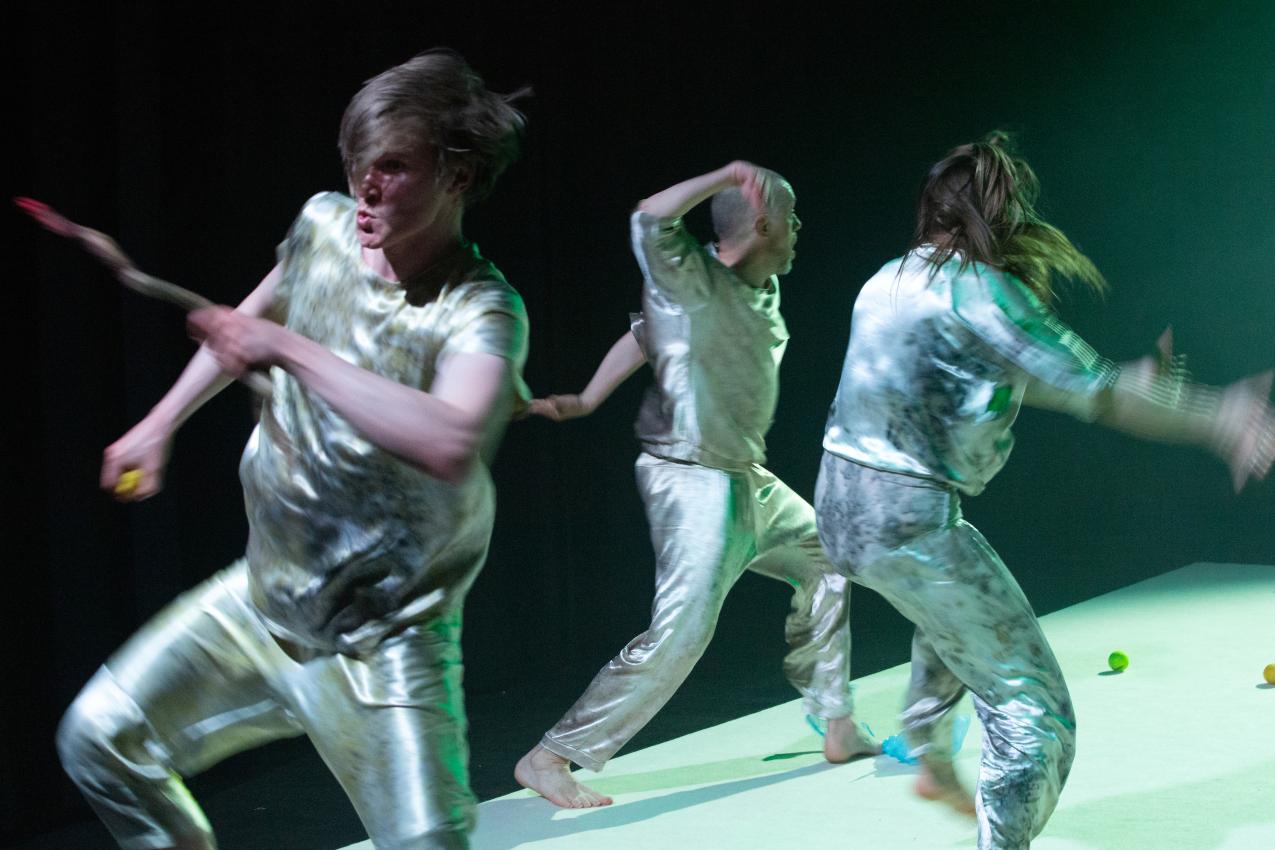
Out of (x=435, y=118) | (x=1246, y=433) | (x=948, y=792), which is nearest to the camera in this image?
(x=435, y=118)

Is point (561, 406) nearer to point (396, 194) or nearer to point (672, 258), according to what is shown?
point (672, 258)

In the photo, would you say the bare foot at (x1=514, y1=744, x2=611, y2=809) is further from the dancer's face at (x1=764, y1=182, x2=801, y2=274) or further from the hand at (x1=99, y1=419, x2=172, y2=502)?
the hand at (x1=99, y1=419, x2=172, y2=502)

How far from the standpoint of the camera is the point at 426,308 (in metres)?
1.97

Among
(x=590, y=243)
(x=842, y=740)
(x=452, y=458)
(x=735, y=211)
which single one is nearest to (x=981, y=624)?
(x=452, y=458)

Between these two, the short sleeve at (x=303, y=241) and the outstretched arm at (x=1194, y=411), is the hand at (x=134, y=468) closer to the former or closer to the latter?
the short sleeve at (x=303, y=241)

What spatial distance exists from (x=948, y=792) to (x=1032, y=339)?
1206 millimetres

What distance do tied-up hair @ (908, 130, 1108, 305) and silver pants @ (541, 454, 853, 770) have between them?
1.19 metres

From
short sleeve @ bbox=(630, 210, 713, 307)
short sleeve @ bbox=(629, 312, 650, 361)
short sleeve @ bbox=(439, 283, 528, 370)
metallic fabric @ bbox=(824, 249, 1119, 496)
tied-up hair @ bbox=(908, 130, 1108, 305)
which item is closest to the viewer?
short sleeve @ bbox=(439, 283, 528, 370)

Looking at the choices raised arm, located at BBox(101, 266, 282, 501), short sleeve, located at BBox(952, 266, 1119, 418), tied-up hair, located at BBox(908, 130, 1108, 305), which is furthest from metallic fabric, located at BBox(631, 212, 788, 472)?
raised arm, located at BBox(101, 266, 282, 501)

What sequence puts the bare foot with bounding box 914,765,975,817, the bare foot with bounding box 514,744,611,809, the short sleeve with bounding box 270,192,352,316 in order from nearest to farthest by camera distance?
the short sleeve with bounding box 270,192,352,316 < the bare foot with bounding box 914,765,975,817 < the bare foot with bounding box 514,744,611,809

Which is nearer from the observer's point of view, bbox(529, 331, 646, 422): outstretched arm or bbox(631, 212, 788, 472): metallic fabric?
bbox(631, 212, 788, 472): metallic fabric

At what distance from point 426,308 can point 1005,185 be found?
4.16ft

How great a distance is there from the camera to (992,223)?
8.71ft

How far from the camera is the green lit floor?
10.6 ft
